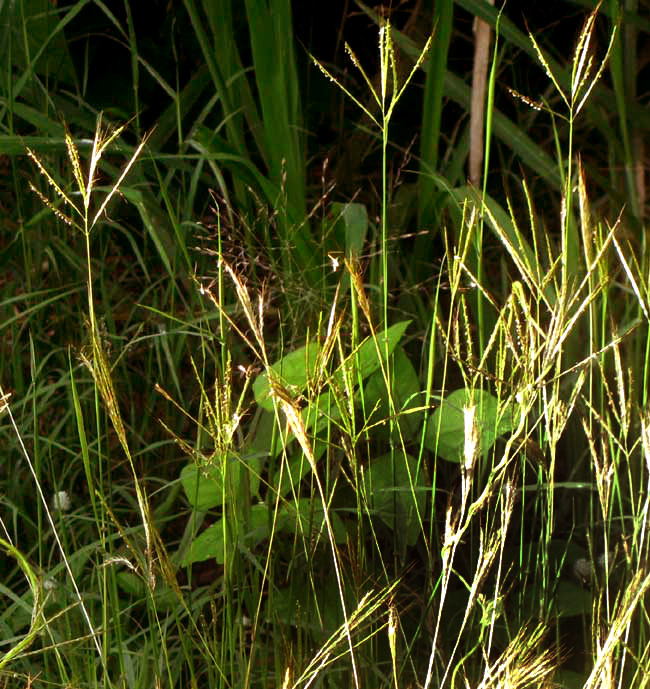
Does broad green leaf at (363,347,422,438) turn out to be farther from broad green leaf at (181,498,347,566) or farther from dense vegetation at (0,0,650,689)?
broad green leaf at (181,498,347,566)

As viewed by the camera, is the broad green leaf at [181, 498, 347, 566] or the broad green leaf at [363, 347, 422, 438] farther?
the broad green leaf at [363, 347, 422, 438]

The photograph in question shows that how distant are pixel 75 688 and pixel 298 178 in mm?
820

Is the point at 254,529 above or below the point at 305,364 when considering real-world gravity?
below

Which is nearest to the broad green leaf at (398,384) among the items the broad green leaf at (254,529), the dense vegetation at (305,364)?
the dense vegetation at (305,364)

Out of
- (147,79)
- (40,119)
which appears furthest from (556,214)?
(40,119)

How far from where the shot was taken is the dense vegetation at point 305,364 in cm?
86

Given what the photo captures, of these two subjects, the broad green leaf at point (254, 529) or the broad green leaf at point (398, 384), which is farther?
the broad green leaf at point (398, 384)

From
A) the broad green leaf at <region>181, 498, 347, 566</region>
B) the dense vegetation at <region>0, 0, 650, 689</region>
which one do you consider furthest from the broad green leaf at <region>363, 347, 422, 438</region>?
the broad green leaf at <region>181, 498, 347, 566</region>

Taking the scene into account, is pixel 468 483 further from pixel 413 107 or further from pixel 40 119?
pixel 413 107

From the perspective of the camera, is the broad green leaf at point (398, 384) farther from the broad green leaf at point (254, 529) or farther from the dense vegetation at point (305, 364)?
the broad green leaf at point (254, 529)

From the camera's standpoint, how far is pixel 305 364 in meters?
0.92

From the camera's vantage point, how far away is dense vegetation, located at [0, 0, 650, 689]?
2.84 ft

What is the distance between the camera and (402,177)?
1.73 metres

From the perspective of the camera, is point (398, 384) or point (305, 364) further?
point (398, 384)
